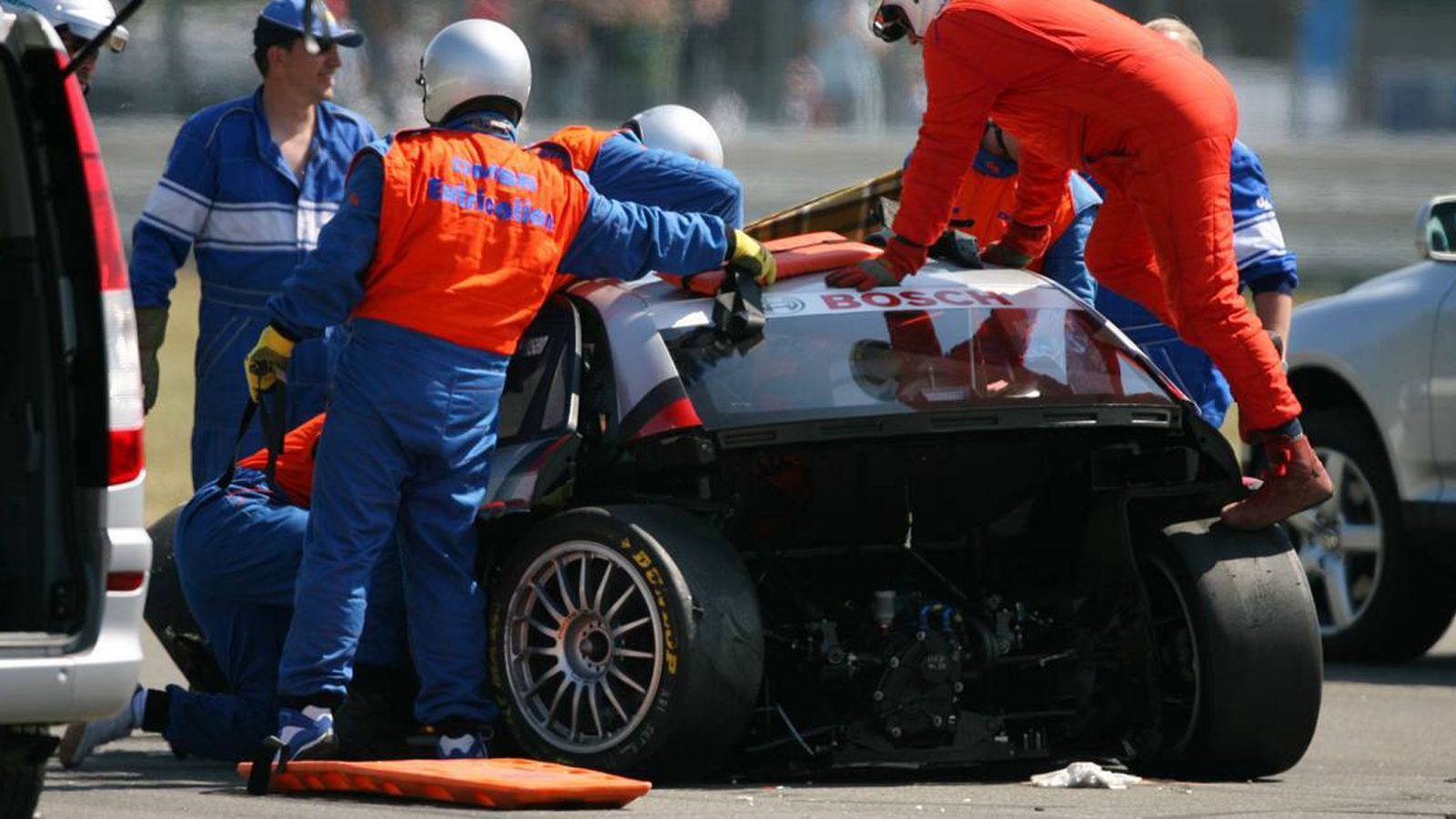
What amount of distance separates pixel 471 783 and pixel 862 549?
1.57 metres

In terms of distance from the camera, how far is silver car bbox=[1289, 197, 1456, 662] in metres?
10.2

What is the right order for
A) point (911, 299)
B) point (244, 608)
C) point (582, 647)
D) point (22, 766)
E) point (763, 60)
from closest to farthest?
point (22, 766), point (582, 647), point (911, 299), point (244, 608), point (763, 60)

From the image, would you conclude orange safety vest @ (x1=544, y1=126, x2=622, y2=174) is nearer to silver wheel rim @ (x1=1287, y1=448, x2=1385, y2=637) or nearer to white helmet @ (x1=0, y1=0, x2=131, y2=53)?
white helmet @ (x1=0, y1=0, x2=131, y2=53)

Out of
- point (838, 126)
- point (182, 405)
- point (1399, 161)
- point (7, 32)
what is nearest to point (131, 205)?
point (182, 405)

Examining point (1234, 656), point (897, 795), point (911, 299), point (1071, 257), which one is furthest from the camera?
point (1071, 257)

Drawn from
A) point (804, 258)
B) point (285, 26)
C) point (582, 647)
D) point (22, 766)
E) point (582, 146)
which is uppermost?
point (285, 26)

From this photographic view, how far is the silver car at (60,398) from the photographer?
556cm

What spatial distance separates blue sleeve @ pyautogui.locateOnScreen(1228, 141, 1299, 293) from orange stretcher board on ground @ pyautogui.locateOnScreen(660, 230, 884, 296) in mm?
1374

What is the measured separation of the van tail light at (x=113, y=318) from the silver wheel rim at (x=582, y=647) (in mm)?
1614

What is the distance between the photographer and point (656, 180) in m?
8.21

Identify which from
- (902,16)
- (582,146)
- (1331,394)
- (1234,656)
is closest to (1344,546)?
(1331,394)

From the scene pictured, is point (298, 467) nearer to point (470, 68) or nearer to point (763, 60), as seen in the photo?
point (470, 68)

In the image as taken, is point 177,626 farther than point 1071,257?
No

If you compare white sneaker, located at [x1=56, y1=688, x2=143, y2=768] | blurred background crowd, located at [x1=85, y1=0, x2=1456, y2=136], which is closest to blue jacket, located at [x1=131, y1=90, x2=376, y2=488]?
white sneaker, located at [x1=56, y1=688, x2=143, y2=768]
